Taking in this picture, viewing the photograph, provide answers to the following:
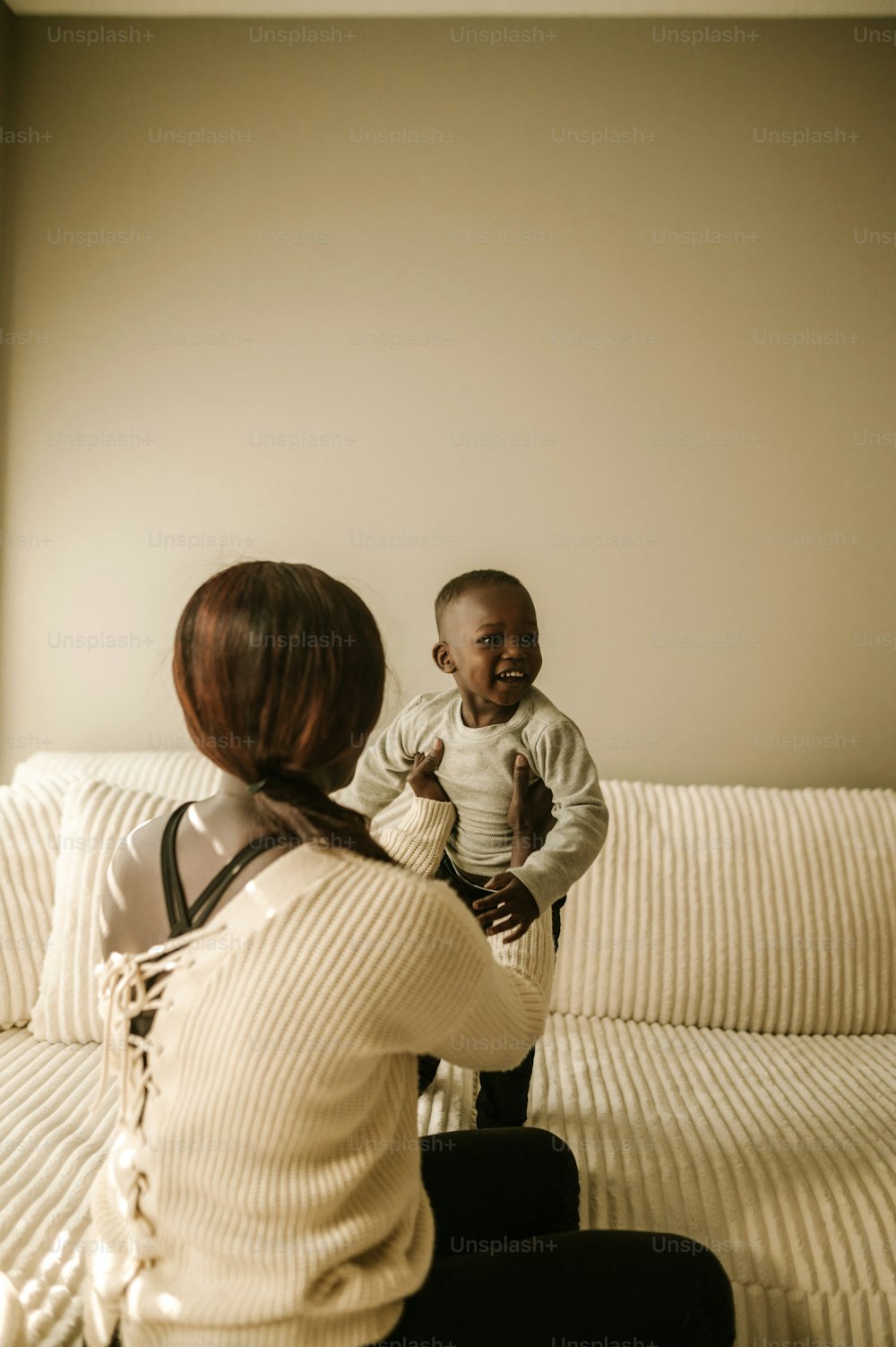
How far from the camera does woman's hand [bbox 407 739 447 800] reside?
1326 millimetres

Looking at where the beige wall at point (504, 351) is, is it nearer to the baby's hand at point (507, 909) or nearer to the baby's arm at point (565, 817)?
the baby's arm at point (565, 817)

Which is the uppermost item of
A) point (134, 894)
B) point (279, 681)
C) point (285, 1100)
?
point (279, 681)

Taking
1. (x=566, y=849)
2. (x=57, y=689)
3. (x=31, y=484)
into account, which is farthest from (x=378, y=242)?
(x=566, y=849)

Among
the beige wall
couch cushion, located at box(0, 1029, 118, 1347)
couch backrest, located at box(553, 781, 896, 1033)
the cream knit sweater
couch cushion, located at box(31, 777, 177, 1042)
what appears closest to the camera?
the cream knit sweater

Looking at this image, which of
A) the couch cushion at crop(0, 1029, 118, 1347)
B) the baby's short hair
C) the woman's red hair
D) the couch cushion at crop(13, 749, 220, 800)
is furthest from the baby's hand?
the couch cushion at crop(13, 749, 220, 800)

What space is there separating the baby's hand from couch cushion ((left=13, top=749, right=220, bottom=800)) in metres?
1.00

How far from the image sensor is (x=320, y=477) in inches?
84.8

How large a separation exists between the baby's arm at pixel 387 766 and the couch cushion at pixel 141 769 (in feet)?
1.95

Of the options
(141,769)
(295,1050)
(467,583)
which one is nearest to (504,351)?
(467,583)

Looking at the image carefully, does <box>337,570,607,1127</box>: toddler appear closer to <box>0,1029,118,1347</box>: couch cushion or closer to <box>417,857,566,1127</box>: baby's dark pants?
<box>417,857,566,1127</box>: baby's dark pants

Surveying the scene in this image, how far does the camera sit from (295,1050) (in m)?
0.74

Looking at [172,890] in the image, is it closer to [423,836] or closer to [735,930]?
[423,836]

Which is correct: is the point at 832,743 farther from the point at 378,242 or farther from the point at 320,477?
the point at 378,242

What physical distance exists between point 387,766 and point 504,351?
3.85 ft
